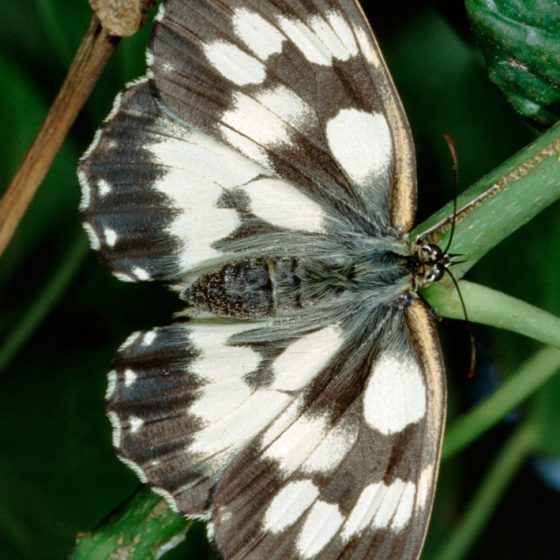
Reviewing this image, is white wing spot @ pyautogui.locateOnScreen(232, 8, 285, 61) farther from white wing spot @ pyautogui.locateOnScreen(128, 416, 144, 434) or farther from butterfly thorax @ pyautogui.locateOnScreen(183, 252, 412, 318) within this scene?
white wing spot @ pyautogui.locateOnScreen(128, 416, 144, 434)

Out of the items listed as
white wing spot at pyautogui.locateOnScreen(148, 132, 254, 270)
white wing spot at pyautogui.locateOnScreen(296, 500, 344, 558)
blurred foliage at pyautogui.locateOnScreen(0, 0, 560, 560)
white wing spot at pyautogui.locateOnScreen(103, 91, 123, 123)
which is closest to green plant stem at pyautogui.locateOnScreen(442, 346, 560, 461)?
blurred foliage at pyautogui.locateOnScreen(0, 0, 560, 560)

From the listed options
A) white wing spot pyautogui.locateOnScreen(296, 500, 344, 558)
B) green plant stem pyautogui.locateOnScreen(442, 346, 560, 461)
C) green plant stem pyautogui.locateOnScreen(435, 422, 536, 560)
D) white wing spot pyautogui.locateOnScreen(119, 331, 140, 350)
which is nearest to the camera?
white wing spot pyautogui.locateOnScreen(296, 500, 344, 558)

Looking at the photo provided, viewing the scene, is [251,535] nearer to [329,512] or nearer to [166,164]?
[329,512]

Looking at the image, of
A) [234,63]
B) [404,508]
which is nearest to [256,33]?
[234,63]

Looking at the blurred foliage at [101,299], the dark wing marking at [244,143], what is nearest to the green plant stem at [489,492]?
the blurred foliage at [101,299]

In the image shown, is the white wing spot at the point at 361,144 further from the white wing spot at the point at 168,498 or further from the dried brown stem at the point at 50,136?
the white wing spot at the point at 168,498

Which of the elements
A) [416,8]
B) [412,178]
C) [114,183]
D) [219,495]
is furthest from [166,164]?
[416,8]
